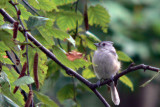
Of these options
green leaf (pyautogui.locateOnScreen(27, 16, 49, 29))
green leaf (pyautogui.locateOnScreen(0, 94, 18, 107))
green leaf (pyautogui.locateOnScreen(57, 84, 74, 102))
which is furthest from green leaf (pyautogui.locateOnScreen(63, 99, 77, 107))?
green leaf (pyautogui.locateOnScreen(27, 16, 49, 29))

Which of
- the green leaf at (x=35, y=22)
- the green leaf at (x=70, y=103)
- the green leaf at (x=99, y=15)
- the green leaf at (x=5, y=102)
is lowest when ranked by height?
the green leaf at (x=70, y=103)

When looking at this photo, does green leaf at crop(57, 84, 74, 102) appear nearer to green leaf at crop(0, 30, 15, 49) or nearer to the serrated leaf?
the serrated leaf

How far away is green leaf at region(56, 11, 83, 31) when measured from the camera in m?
2.98

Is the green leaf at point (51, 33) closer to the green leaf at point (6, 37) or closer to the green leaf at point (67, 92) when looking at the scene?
the green leaf at point (6, 37)

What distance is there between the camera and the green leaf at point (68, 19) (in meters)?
2.98

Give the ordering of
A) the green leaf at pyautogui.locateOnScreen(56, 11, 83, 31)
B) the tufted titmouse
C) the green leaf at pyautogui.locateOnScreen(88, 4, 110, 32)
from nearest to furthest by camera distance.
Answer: the green leaf at pyautogui.locateOnScreen(56, 11, 83, 31) → the green leaf at pyautogui.locateOnScreen(88, 4, 110, 32) → the tufted titmouse

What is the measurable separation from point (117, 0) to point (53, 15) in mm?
7397

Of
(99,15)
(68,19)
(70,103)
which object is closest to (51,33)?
(68,19)

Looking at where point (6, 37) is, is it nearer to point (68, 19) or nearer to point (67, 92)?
point (68, 19)

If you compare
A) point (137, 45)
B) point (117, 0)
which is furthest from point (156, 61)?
point (117, 0)

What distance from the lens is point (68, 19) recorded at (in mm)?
3062

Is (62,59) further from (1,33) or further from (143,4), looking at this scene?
(143,4)

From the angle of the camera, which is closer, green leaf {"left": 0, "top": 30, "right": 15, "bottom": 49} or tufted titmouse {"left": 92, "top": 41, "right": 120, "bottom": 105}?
green leaf {"left": 0, "top": 30, "right": 15, "bottom": 49}

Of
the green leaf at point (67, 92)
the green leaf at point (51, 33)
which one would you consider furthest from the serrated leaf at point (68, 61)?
the green leaf at point (67, 92)
